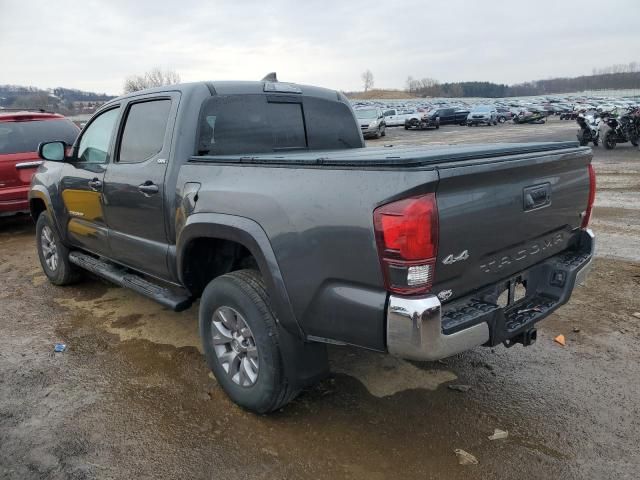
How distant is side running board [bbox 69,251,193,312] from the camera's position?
3.55 metres

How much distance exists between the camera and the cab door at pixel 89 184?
14.0 feet

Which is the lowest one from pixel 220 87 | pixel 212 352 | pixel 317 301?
pixel 212 352

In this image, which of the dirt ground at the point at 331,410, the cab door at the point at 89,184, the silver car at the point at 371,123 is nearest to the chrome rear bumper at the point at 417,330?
the dirt ground at the point at 331,410

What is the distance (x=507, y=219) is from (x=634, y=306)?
108 inches

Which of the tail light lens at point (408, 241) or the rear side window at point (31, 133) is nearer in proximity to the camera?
the tail light lens at point (408, 241)

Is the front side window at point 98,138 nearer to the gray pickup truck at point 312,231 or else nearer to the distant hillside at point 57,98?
the gray pickup truck at point 312,231

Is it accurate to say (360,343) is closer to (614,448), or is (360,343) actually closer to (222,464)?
(222,464)

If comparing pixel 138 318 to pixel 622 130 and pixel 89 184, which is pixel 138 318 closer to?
pixel 89 184

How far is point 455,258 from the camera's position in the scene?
2.35 meters

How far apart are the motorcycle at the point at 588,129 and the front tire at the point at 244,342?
1809 centimetres

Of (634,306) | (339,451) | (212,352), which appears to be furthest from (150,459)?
(634,306)

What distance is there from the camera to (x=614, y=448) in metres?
2.70

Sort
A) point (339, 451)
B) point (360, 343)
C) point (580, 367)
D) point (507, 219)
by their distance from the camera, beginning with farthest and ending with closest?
point (580, 367), point (339, 451), point (507, 219), point (360, 343)

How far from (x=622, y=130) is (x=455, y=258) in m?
18.4
